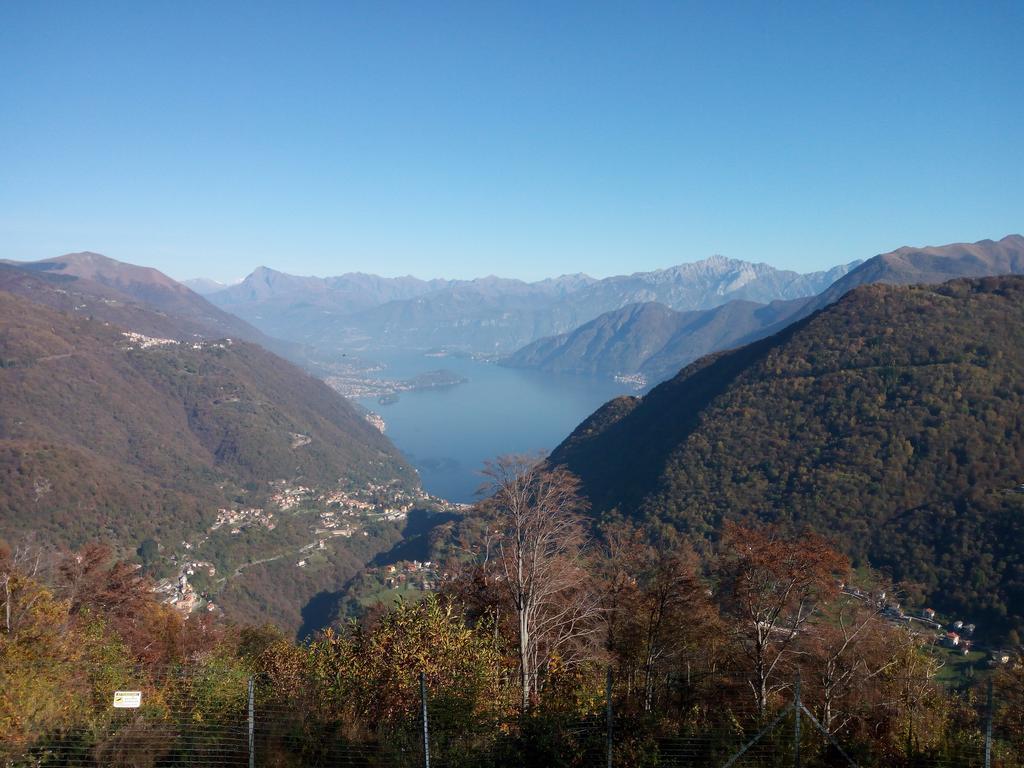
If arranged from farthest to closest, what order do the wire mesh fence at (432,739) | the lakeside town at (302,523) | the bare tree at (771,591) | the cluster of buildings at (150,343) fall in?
the cluster of buildings at (150,343) → the lakeside town at (302,523) → the bare tree at (771,591) → the wire mesh fence at (432,739)

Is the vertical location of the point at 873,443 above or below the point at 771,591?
below

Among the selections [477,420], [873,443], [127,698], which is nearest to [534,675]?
[127,698]

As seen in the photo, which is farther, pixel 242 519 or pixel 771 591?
pixel 242 519

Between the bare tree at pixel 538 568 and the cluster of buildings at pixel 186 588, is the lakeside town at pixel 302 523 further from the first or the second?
the bare tree at pixel 538 568

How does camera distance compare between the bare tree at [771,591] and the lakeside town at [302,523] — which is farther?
the lakeside town at [302,523]

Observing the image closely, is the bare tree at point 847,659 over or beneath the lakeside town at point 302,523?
over

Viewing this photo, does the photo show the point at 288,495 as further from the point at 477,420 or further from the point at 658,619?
the point at 658,619

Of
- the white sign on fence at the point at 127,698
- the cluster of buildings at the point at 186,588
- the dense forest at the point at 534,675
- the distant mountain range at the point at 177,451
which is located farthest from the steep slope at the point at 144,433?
the white sign on fence at the point at 127,698
